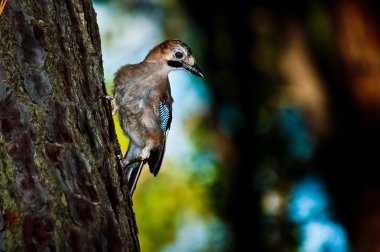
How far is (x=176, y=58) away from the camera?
7.43 meters

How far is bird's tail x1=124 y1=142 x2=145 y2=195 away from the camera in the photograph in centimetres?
664

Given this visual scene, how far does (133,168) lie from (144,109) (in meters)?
0.58

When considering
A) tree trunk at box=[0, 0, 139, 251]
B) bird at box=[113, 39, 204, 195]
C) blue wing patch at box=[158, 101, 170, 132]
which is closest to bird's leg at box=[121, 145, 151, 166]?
bird at box=[113, 39, 204, 195]

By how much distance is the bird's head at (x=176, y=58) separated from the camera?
24.2ft

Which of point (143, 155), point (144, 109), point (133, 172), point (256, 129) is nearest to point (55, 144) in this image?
point (133, 172)

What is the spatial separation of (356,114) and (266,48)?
458 centimetres

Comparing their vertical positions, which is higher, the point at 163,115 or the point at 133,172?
the point at 163,115

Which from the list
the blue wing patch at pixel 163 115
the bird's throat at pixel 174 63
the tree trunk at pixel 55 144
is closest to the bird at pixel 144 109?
the blue wing patch at pixel 163 115

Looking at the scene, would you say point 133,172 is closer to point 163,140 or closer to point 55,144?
point 163,140

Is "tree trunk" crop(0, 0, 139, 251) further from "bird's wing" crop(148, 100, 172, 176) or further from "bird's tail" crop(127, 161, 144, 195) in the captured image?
"bird's wing" crop(148, 100, 172, 176)

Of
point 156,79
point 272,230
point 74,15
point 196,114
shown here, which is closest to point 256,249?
point 272,230

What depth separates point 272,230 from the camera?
1218 cm

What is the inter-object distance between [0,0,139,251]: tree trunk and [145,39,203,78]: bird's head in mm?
3395

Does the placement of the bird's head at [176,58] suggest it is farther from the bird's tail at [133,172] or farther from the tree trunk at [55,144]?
the tree trunk at [55,144]
